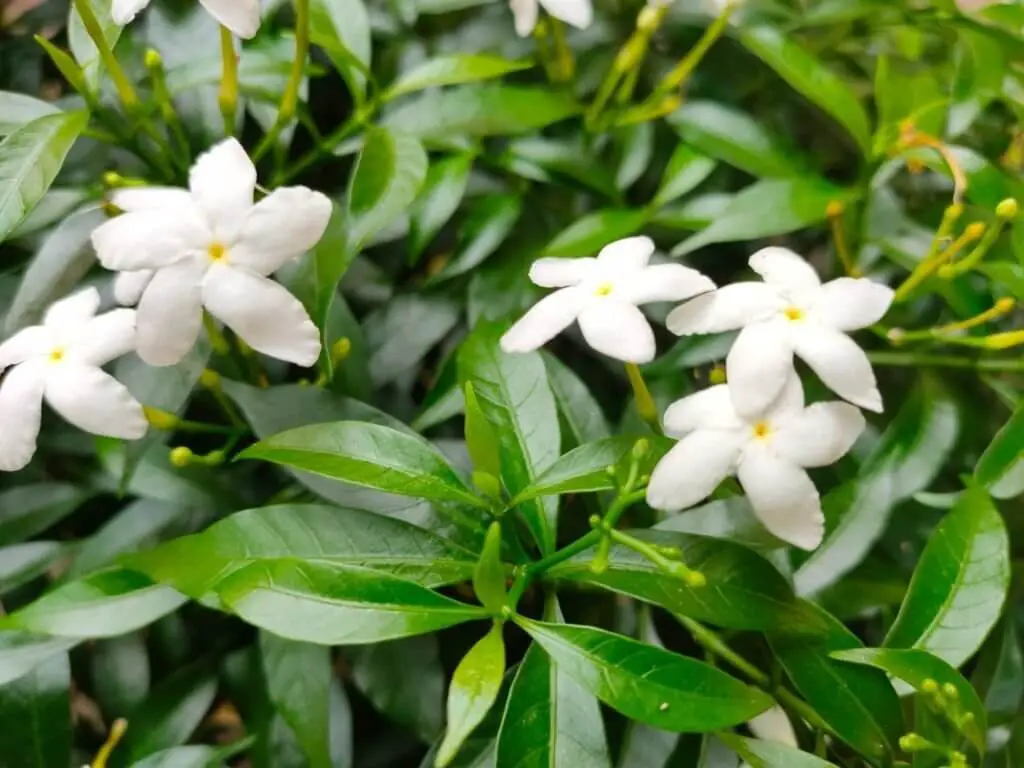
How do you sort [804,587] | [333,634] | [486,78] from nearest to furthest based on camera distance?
1. [333,634]
2. [804,587]
3. [486,78]

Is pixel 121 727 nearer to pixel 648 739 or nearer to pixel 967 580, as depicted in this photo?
pixel 648 739

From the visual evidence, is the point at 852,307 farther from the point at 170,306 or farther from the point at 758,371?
the point at 170,306

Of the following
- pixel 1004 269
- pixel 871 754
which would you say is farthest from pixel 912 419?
pixel 871 754

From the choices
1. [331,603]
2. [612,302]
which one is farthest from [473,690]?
[612,302]

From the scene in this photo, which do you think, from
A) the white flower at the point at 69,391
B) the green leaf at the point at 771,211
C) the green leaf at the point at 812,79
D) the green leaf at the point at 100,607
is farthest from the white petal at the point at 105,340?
the green leaf at the point at 812,79

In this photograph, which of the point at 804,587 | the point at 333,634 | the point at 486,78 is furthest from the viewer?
the point at 486,78

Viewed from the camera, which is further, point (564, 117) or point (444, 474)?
point (564, 117)

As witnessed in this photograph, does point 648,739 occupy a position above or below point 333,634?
below
